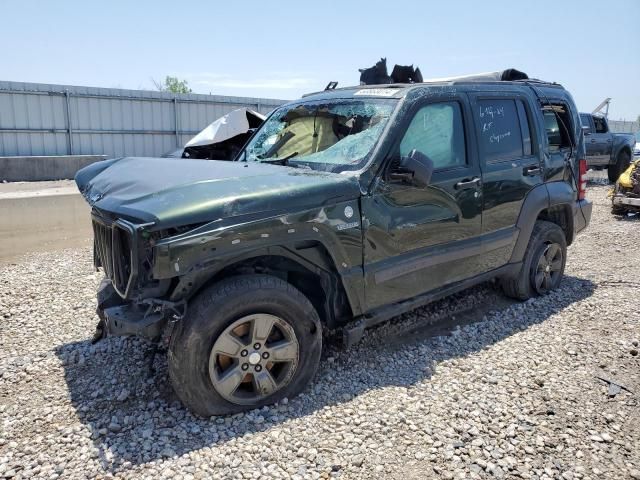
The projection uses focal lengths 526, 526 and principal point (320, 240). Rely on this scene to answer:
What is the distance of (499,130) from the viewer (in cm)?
474

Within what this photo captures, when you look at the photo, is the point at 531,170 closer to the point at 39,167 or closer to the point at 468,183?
the point at 468,183

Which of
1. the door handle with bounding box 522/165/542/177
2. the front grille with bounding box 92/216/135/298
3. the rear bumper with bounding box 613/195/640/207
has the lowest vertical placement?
the rear bumper with bounding box 613/195/640/207

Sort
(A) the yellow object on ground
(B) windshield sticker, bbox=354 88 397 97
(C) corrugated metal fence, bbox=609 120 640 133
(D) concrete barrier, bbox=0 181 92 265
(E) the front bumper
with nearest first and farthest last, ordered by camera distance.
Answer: (E) the front bumper → (B) windshield sticker, bbox=354 88 397 97 → (D) concrete barrier, bbox=0 181 92 265 → (A) the yellow object on ground → (C) corrugated metal fence, bbox=609 120 640 133

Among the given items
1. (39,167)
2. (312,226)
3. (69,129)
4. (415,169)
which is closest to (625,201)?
(415,169)

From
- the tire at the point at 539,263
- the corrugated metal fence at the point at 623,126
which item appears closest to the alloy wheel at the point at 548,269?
the tire at the point at 539,263

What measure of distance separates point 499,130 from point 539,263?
4.97 ft

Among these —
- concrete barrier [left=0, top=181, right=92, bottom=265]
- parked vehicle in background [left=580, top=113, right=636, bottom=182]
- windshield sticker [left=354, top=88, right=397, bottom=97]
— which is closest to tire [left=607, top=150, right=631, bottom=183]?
parked vehicle in background [left=580, top=113, right=636, bottom=182]

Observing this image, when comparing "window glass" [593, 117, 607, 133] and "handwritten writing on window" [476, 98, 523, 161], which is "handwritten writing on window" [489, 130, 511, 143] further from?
"window glass" [593, 117, 607, 133]

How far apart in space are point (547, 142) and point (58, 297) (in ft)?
17.3

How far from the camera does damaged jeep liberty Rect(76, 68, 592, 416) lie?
121 inches

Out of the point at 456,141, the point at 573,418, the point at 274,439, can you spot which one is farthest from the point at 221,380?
the point at 456,141

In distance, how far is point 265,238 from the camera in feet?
10.3

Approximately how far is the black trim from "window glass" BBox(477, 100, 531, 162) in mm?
696

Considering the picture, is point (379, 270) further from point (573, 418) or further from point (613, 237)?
Answer: point (613, 237)
